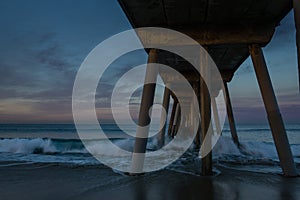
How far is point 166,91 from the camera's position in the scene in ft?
41.3

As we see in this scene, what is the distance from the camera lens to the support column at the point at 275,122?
494 cm

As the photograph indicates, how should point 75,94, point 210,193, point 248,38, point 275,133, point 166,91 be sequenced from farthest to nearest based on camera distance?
point 166,91
point 75,94
point 248,38
point 275,133
point 210,193

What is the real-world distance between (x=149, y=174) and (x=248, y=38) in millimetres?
3935

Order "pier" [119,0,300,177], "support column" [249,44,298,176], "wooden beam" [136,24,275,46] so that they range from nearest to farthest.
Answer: "pier" [119,0,300,177] < "support column" [249,44,298,176] < "wooden beam" [136,24,275,46]

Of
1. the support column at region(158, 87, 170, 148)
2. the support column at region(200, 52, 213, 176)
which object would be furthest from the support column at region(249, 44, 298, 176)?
the support column at region(158, 87, 170, 148)

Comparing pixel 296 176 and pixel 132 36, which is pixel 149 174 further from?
pixel 132 36

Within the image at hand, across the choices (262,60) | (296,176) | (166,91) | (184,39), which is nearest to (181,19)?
(184,39)

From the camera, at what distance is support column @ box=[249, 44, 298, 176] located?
16.2 feet

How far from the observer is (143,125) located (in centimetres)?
540

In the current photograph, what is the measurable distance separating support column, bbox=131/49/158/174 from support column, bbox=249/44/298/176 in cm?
248

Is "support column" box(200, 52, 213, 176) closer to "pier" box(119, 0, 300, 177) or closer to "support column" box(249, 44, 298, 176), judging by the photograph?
"pier" box(119, 0, 300, 177)

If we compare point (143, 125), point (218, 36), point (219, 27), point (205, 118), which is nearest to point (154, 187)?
point (143, 125)

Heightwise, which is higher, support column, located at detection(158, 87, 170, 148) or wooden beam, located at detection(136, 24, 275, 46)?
wooden beam, located at detection(136, 24, 275, 46)

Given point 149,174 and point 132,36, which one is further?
point 132,36
